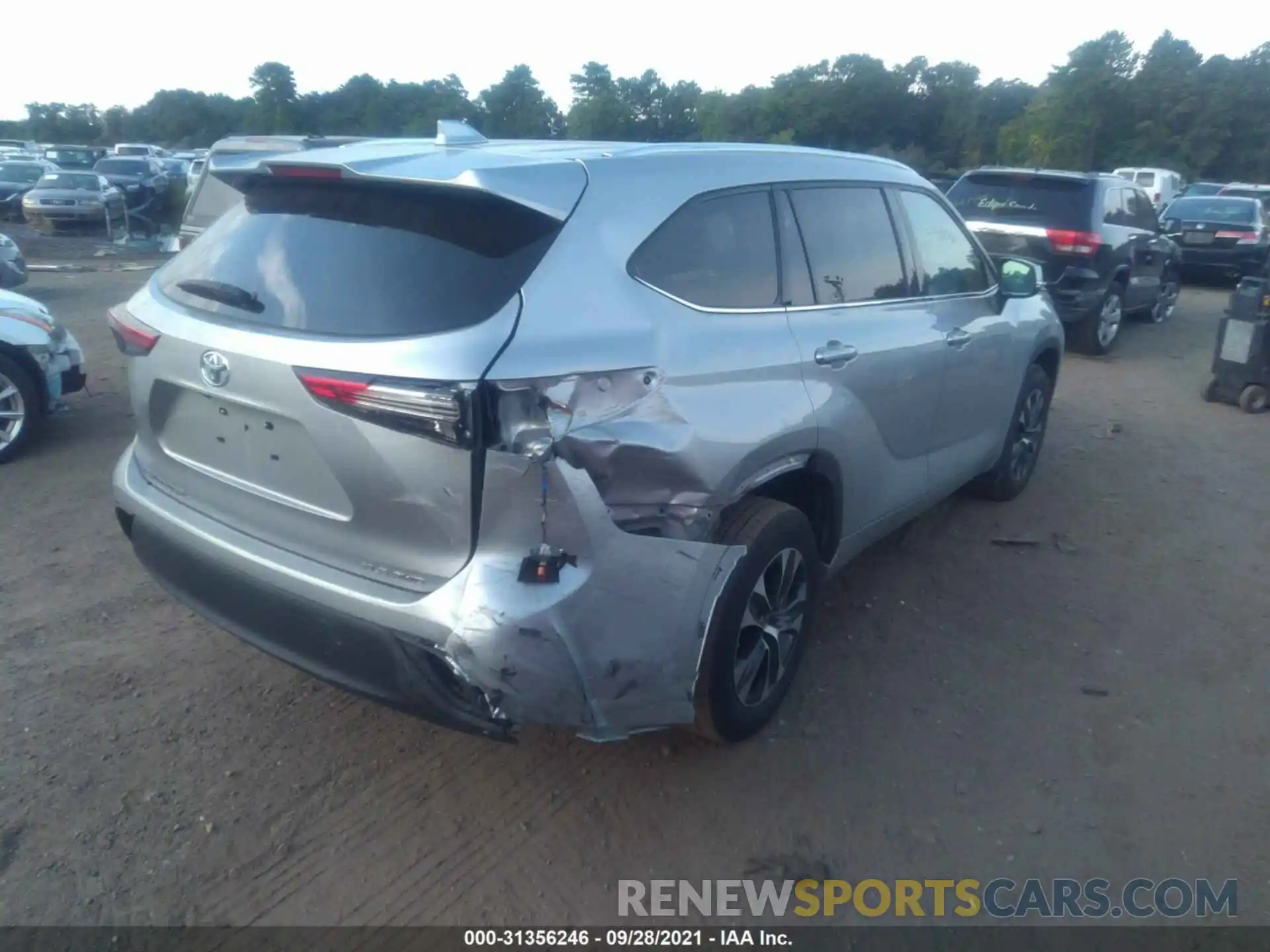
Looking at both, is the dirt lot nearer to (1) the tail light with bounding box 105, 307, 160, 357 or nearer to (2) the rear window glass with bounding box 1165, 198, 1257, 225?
(1) the tail light with bounding box 105, 307, 160, 357

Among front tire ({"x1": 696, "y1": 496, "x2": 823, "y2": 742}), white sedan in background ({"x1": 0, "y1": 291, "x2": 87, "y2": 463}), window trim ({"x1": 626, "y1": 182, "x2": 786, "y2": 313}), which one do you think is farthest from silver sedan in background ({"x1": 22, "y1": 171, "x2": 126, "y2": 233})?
front tire ({"x1": 696, "y1": 496, "x2": 823, "y2": 742})

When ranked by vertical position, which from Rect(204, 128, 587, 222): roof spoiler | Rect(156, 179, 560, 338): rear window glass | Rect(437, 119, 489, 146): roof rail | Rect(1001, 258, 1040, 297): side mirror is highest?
Rect(437, 119, 489, 146): roof rail

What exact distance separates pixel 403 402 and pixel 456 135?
4.40 ft

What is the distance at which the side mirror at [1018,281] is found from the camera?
520cm

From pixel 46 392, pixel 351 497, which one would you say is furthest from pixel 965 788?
pixel 46 392

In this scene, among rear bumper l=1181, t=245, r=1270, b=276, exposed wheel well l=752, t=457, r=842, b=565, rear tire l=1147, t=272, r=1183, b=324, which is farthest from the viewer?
rear bumper l=1181, t=245, r=1270, b=276

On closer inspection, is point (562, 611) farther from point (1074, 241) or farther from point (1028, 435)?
point (1074, 241)

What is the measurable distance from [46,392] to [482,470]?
508 centimetres

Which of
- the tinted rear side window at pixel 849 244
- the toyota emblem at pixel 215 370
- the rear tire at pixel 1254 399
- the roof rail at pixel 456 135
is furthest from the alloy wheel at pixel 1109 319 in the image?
the toyota emblem at pixel 215 370

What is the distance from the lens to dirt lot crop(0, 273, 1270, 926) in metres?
2.94

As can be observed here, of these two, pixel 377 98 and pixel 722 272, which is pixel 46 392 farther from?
pixel 377 98

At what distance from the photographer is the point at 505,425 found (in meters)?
2.58

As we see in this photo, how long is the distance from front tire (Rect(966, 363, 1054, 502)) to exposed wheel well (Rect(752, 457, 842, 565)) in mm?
2169

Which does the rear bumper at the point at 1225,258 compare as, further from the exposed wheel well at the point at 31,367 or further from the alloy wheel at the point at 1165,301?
the exposed wheel well at the point at 31,367
